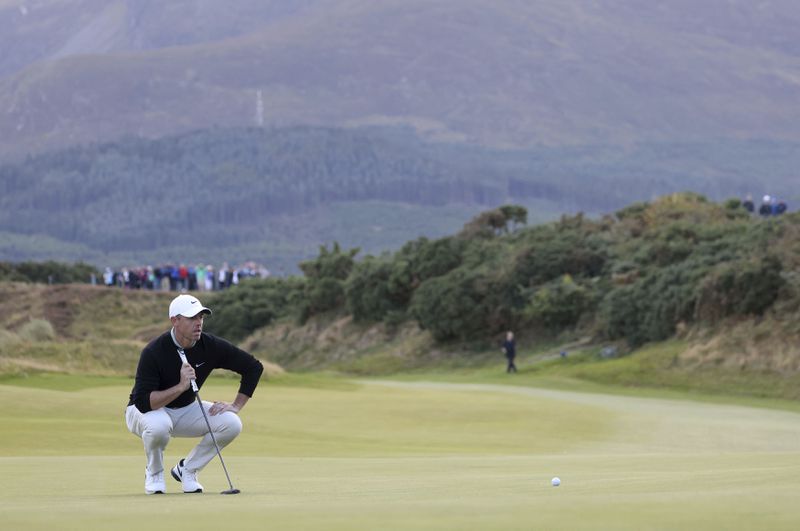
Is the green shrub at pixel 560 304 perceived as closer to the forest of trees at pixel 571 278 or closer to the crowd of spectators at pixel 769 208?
the forest of trees at pixel 571 278

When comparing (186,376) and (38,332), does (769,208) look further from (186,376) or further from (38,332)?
(186,376)

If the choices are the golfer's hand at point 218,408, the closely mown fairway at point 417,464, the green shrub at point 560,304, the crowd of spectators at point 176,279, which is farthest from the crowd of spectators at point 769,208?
the golfer's hand at point 218,408

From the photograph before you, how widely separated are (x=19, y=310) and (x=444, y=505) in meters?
75.9

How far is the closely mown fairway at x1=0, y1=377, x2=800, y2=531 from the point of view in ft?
32.0

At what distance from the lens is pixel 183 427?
543 inches

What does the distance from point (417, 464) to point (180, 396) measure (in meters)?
4.17

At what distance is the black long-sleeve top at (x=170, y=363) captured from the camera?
13.5 meters

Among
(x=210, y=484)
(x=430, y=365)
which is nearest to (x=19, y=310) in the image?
(x=430, y=365)

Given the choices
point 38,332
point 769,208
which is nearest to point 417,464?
point 38,332

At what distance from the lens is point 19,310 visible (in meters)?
83.8

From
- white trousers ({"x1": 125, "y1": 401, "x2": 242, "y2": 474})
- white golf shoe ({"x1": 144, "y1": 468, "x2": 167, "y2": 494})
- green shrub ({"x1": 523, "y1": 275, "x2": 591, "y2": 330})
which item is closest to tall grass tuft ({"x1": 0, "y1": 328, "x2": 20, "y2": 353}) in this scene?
green shrub ({"x1": 523, "y1": 275, "x2": 591, "y2": 330})

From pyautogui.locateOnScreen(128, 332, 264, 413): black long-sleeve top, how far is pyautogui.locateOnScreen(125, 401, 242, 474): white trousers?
0.26 feet

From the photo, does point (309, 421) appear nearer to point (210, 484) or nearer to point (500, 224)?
point (210, 484)

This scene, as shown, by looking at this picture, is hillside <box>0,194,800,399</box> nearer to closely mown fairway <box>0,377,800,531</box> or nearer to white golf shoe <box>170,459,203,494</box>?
closely mown fairway <box>0,377,800,531</box>
